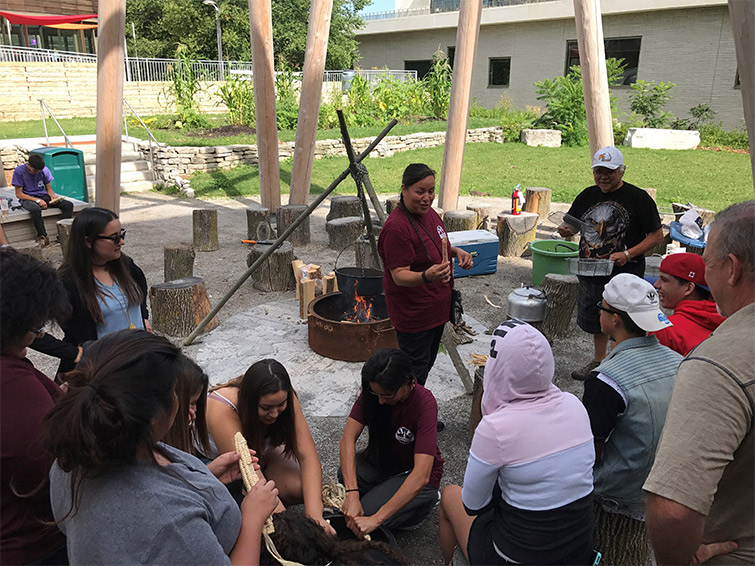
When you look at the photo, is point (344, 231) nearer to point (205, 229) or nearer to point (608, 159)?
point (205, 229)

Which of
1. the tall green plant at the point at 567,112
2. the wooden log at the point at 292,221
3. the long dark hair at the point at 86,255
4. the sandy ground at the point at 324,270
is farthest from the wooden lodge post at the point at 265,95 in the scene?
the tall green plant at the point at 567,112

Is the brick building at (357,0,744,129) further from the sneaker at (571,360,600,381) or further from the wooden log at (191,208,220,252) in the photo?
the sneaker at (571,360,600,381)

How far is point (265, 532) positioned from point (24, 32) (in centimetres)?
3278

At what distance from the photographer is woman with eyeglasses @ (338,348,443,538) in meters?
2.67

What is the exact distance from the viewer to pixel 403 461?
9.78 ft

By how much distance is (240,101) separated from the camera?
16.3m

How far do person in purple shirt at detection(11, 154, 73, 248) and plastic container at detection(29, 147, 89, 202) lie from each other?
1.29m

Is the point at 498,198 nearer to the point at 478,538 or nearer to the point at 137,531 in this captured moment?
the point at 478,538

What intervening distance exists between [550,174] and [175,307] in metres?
10.3

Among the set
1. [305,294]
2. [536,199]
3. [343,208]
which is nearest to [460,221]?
[343,208]

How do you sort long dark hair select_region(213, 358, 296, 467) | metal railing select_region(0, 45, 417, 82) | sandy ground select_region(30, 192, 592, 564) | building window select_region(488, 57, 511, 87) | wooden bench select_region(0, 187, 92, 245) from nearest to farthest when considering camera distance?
long dark hair select_region(213, 358, 296, 467), sandy ground select_region(30, 192, 592, 564), wooden bench select_region(0, 187, 92, 245), metal railing select_region(0, 45, 417, 82), building window select_region(488, 57, 511, 87)

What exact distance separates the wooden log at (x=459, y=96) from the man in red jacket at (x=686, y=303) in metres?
5.56

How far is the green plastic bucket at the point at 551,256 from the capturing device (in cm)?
617

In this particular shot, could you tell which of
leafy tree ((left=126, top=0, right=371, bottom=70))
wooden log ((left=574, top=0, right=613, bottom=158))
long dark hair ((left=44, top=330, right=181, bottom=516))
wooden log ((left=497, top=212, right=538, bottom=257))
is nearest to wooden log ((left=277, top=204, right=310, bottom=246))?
wooden log ((left=497, top=212, right=538, bottom=257))
